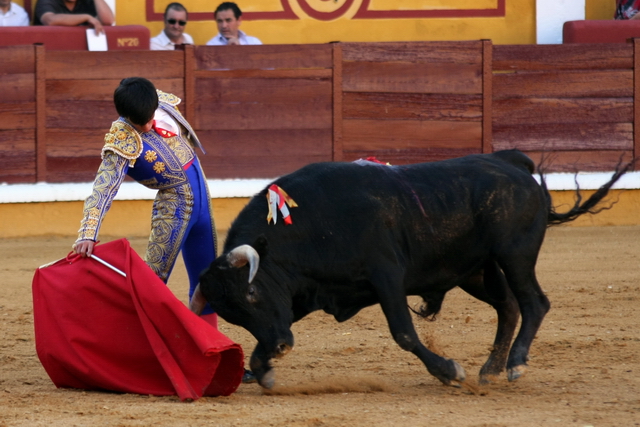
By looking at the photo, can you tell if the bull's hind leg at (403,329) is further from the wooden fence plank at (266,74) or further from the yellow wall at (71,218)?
the wooden fence plank at (266,74)

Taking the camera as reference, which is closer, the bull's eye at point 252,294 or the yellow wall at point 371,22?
the bull's eye at point 252,294

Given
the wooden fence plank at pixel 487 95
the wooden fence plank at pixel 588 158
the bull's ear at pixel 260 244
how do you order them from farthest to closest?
the wooden fence plank at pixel 588 158 < the wooden fence plank at pixel 487 95 < the bull's ear at pixel 260 244

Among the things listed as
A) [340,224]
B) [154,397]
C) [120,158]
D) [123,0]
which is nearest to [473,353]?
[340,224]

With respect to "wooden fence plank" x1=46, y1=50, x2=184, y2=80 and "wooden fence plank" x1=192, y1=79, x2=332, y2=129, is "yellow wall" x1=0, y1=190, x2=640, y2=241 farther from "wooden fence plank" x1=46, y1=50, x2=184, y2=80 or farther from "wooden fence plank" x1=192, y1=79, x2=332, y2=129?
"wooden fence plank" x1=46, y1=50, x2=184, y2=80

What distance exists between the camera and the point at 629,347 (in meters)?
4.06

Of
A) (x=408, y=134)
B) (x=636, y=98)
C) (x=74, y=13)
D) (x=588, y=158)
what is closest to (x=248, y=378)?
(x=408, y=134)

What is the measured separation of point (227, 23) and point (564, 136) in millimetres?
2807

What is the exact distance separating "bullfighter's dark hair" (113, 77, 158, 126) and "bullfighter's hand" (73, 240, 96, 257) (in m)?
0.47

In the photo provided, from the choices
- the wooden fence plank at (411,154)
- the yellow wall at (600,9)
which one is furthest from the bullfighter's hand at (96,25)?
the yellow wall at (600,9)

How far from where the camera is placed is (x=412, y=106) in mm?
7465

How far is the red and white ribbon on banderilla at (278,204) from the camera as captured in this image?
132 inches

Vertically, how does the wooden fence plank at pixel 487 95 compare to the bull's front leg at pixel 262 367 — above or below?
above

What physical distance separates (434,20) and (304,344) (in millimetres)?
4686

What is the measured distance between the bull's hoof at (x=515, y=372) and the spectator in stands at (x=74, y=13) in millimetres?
4973
